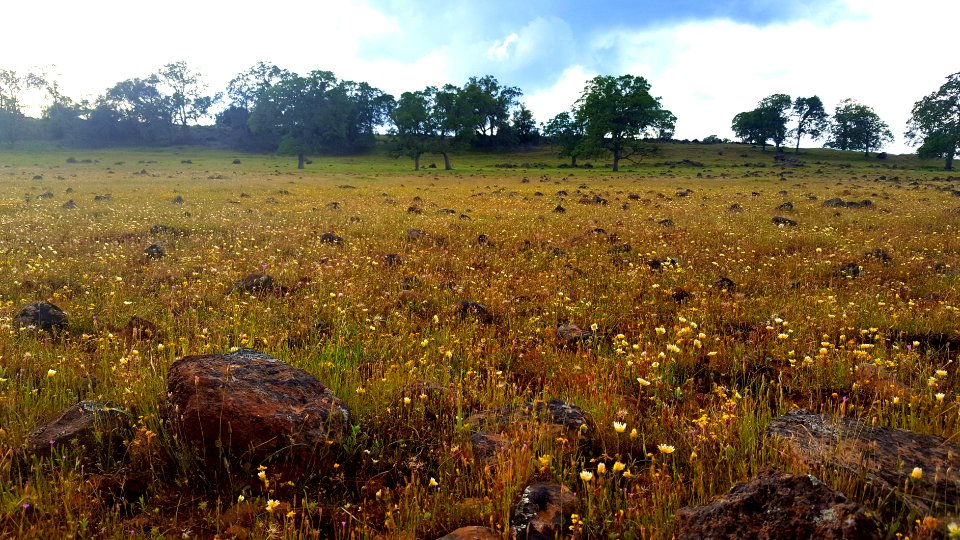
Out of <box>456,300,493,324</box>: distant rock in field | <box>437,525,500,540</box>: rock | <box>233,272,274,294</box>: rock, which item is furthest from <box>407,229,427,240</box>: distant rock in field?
<box>437,525,500,540</box>: rock

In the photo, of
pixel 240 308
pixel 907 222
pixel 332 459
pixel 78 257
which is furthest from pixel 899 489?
pixel 907 222

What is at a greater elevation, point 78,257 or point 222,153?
point 222,153

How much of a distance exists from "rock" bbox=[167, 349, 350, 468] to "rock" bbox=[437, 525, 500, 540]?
48.5 inches

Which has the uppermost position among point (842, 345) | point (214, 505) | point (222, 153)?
point (222, 153)

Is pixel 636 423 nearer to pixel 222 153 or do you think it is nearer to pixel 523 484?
pixel 523 484

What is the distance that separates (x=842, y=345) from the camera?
5699mm

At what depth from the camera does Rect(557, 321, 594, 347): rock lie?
6277mm

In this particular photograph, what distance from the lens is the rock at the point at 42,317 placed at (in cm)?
608

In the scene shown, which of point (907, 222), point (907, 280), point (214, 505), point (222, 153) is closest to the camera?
point (214, 505)

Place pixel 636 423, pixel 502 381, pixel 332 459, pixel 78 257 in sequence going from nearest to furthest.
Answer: pixel 332 459
pixel 636 423
pixel 502 381
pixel 78 257

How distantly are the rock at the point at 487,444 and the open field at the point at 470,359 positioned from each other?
0.06m

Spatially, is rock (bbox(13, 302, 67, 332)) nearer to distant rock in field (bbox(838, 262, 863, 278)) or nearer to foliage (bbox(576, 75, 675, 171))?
distant rock in field (bbox(838, 262, 863, 278))

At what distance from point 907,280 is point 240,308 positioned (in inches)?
452

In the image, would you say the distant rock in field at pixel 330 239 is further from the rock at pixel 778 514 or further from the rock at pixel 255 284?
the rock at pixel 778 514
